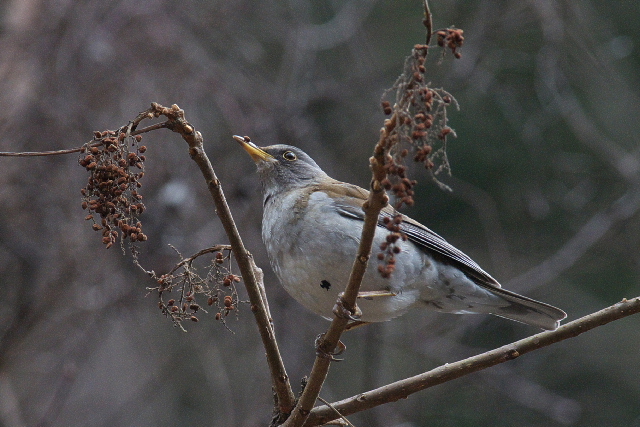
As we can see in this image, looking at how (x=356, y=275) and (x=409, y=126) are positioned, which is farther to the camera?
(x=356, y=275)

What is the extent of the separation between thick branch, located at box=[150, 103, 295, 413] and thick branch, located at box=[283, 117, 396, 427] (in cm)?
13

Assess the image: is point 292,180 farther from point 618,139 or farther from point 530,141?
point 618,139

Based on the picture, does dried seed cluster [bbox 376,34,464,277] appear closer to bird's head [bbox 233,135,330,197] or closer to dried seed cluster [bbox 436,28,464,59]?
dried seed cluster [bbox 436,28,464,59]

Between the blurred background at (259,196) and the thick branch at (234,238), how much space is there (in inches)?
138

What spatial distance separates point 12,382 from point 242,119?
378 cm

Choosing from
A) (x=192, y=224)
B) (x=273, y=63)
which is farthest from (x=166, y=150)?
(x=273, y=63)

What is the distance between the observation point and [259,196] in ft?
23.9

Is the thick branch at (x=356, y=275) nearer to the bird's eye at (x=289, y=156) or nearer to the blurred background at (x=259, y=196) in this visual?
the bird's eye at (x=289, y=156)

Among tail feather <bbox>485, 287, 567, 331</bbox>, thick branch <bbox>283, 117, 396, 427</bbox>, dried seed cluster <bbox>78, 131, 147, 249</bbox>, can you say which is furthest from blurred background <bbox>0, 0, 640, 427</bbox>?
dried seed cluster <bbox>78, 131, 147, 249</bbox>

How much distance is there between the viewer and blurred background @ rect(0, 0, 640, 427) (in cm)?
719

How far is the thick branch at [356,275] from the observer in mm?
2189

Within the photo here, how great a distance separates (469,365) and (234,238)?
1218 millimetres

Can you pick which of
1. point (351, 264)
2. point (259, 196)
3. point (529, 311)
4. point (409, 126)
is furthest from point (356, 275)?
point (259, 196)

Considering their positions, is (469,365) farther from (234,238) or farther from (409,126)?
(409,126)
